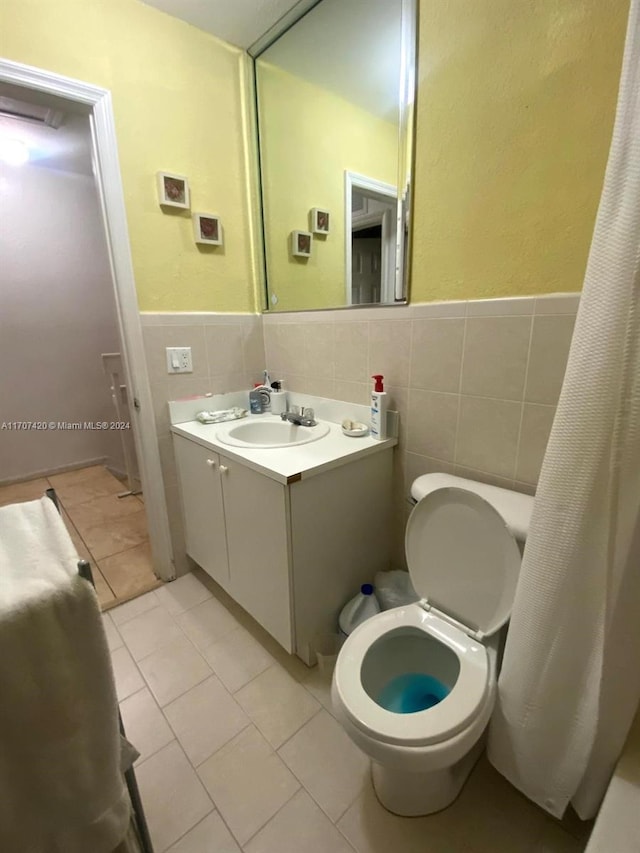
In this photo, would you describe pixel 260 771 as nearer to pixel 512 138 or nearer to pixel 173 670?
pixel 173 670

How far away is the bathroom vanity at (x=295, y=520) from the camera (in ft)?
3.92

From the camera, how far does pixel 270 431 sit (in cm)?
171

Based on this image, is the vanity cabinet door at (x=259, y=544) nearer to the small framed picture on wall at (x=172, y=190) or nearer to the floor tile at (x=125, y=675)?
the floor tile at (x=125, y=675)

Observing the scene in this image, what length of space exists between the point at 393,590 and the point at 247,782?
0.71 metres

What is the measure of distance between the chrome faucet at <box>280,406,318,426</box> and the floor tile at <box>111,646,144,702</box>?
1061 millimetres

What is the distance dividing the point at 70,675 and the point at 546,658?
89 centimetres

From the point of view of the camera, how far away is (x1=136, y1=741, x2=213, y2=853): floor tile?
3.14 feet

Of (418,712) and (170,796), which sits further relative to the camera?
(170,796)

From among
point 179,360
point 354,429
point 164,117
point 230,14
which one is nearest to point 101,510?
point 179,360

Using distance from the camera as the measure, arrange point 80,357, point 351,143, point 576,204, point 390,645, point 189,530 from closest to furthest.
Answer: point 576,204 < point 390,645 < point 351,143 < point 189,530 < point 80,357

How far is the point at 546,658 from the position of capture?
0.81 metres

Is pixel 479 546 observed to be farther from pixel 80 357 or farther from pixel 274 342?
pixel 80 357

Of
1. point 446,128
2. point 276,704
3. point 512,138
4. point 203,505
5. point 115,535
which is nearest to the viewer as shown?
point 512,138

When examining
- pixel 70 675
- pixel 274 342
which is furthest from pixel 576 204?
pixel 70 675
